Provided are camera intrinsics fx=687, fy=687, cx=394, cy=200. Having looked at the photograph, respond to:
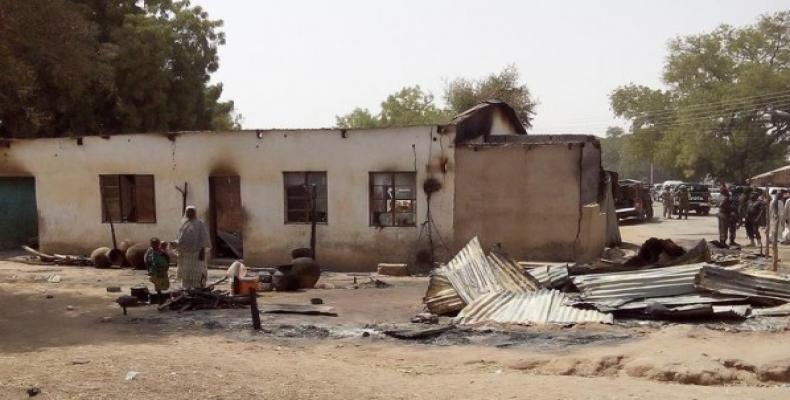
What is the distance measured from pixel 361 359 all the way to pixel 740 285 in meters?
5.19

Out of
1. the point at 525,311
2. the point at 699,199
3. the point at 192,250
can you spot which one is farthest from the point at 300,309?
the point at 699,199

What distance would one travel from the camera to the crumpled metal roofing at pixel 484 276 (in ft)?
33.5

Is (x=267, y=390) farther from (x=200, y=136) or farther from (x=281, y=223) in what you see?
(x=200, y=136)

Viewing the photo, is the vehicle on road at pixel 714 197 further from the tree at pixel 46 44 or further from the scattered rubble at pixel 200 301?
the tree at pixel 46 44

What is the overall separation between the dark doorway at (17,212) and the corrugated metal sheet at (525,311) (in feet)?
51.5

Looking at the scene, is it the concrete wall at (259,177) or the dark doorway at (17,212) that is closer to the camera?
the concrete wall at (259,177)

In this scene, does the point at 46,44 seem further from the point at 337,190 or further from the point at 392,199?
the point at 392,199

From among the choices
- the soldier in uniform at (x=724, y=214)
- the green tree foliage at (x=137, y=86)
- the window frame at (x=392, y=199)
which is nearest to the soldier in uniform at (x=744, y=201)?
the soldier in uniform at (x=724, y=214)

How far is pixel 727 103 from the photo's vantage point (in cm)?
4491

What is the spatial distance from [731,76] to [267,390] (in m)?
49.5

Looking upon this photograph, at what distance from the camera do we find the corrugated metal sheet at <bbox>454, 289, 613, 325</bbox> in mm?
8930

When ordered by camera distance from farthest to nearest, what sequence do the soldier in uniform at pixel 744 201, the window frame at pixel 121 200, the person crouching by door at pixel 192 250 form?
the soldier in uniform at pixel 744 201 → the window frame at pixel 121 200 → the person crouching by door at pixel 192 250

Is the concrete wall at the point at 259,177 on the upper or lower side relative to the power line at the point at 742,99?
lower

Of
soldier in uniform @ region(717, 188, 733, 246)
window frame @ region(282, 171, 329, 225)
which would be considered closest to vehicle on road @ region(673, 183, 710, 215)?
soldier in uniform @ region(717, 188, 733, 246)
